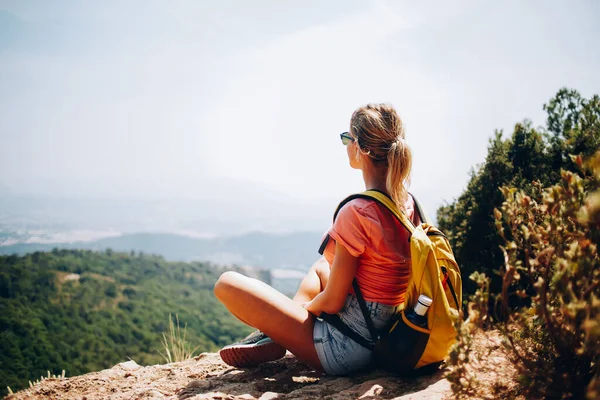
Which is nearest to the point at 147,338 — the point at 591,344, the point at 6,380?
the point at 6,380

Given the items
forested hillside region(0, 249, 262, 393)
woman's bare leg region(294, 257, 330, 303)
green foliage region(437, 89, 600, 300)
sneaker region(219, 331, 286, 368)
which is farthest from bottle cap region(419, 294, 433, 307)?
forested hillside region(0, 249, 262, 393)

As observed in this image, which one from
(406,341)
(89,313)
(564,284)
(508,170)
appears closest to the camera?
(564,284)

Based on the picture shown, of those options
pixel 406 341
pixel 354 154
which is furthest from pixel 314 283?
pixel 354 154

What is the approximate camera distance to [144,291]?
62.5 metres

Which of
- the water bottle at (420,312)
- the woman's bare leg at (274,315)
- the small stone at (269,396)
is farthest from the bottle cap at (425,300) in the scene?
the small stone at (269,396)

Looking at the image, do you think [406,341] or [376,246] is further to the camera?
[376,246]

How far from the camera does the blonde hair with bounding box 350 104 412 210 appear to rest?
275cm

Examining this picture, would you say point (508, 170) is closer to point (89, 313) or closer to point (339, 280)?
point (339, 280)

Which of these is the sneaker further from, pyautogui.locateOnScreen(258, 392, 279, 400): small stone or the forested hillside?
the forested hillside

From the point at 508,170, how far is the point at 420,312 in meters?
4.31

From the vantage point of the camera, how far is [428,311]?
2439 millimetres

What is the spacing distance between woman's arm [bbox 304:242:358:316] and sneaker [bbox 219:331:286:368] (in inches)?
25.3

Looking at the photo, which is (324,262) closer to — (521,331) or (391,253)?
(391,253)

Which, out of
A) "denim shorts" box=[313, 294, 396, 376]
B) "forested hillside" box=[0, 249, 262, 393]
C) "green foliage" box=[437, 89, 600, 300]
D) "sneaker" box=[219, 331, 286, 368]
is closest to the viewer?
"denim shorts" box=[313, 294, 396, 376]
